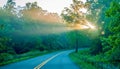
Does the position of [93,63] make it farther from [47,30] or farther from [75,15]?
[47,30]

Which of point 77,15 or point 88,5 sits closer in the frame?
point 88,5

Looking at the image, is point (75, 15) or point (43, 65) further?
point (75, 15)

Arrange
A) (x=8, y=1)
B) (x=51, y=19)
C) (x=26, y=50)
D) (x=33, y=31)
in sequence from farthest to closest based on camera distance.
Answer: (x=51, y=19), (x=8, y=1), (x=33, y=31), (x=26, y=50)

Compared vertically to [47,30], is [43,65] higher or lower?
lower

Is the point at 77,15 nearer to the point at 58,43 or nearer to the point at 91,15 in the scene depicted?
the point at 91,15

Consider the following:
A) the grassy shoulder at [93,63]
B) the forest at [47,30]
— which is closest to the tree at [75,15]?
the forest at [47,30]

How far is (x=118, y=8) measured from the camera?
710 inches

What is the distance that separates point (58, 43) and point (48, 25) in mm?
11629

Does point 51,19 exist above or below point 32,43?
above

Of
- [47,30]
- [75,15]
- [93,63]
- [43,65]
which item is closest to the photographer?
[93,63]

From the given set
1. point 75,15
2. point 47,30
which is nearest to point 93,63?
point 75,15

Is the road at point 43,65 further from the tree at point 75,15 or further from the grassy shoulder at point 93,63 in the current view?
the tree at point 75,15

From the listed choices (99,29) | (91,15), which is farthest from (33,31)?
(99,29)

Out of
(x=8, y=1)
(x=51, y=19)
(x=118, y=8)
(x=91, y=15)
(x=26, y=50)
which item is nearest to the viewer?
(x=118, y=8)
